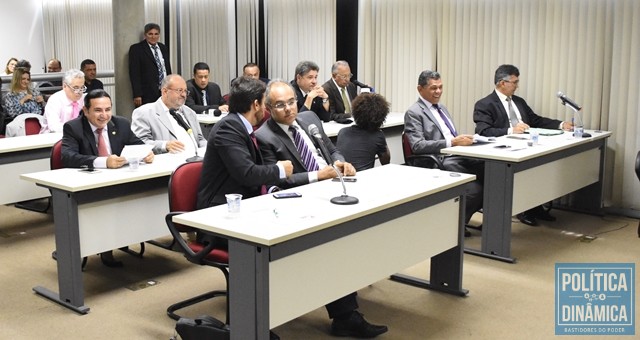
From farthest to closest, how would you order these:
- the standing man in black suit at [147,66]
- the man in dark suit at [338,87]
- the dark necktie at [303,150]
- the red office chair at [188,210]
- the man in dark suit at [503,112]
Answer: the standing man in black suit at [147,66] → the man in dark suit at [338,87] → the man in dark suit at [503,112] → the dark necktie at [303,150] → the red office chair at [188,210]

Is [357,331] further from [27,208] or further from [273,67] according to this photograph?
[273,67]

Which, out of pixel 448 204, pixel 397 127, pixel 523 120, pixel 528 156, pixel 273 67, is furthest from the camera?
pixel 273 67

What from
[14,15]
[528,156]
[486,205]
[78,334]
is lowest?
[78,334]

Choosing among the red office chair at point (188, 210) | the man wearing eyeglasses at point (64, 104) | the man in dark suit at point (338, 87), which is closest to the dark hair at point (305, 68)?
the man in dark suit at point (338, 87)

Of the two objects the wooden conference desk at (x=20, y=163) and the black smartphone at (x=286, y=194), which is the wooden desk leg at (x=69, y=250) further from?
the wooden conference desk at (x=20, y=163)

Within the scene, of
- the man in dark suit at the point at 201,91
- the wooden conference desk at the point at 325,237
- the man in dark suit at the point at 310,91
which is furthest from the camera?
the man in dark suit at the point at 201,91

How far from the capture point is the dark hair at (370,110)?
191 inches

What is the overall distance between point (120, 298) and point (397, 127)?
3759mm

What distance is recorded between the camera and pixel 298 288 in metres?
3.14

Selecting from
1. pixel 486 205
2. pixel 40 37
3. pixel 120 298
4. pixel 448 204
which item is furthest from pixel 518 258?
pixel 40 37

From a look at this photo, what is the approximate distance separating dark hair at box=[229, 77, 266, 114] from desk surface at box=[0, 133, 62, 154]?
91.8 inches

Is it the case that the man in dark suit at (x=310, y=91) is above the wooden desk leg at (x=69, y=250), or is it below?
above

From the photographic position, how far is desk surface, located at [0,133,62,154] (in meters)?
5.42

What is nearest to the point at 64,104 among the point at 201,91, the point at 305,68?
the point at 201,91
